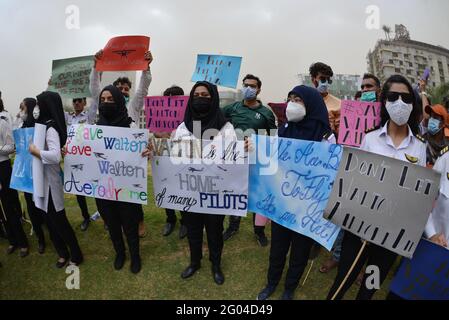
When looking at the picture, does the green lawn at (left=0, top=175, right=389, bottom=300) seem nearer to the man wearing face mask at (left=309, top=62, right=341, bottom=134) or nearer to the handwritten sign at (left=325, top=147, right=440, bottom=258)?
the handwritten sign at (left=325, top=147, right=440, bottom=258)

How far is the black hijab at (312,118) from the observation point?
2666 millimetres

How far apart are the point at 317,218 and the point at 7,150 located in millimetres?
3988

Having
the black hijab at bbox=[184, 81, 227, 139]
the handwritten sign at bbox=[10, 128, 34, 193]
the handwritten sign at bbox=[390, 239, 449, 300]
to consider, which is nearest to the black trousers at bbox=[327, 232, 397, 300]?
the handwritten sign at bbox=[390, 239, 449, 300]

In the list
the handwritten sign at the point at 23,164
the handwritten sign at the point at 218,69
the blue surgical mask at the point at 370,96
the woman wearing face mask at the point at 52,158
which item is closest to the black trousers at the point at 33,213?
the handwritten sign at the point at 23,164

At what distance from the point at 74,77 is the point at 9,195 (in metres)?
2.22

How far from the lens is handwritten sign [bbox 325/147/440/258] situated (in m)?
2.02

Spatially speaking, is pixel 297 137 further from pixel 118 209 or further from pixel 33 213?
pixel 33 213

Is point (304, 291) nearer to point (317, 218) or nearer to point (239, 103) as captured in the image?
point (317, 218)

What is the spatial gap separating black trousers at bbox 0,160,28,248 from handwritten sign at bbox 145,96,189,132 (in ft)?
7.26

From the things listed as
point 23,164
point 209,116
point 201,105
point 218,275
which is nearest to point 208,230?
point 218,275

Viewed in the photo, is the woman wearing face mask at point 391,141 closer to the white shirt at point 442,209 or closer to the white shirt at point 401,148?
the white shirt at point 401,148

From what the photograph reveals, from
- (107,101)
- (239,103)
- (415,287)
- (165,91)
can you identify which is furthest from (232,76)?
(415,287)

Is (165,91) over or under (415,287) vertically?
over

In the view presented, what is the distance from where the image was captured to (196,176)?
9.99 ft
